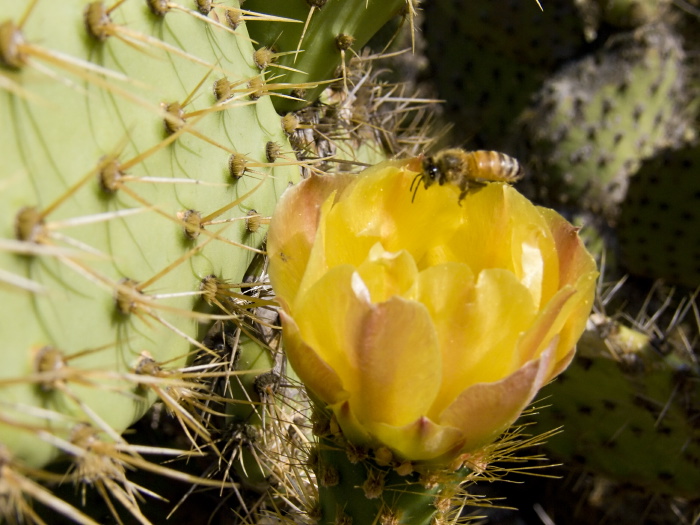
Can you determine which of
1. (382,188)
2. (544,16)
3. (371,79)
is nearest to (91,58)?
(382,188)

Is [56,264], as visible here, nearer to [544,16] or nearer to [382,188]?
[382,188]

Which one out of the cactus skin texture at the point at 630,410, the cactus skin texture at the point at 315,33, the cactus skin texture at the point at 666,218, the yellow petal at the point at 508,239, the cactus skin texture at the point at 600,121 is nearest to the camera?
Result: the yellow petal at the point at 508,239

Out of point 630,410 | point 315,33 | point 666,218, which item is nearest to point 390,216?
point 315,33

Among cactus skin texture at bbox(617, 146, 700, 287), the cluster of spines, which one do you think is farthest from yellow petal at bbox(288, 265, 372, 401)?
cactus skin texture at bbox(617, 146, 700, 287)

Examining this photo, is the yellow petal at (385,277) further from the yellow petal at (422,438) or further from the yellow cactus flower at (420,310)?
the yellow petal at (422,438)

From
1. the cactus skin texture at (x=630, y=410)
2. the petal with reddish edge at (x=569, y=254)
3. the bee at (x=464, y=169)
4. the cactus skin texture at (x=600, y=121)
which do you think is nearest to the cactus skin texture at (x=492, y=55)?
the cactus skin texture at (x=600, y=121)

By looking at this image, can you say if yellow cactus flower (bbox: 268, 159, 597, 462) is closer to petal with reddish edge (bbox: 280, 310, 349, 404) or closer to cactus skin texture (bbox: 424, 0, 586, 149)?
petal with reddish edge (bbox: 280, 310, 349, 404)

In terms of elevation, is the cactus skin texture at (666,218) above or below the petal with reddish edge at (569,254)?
below
